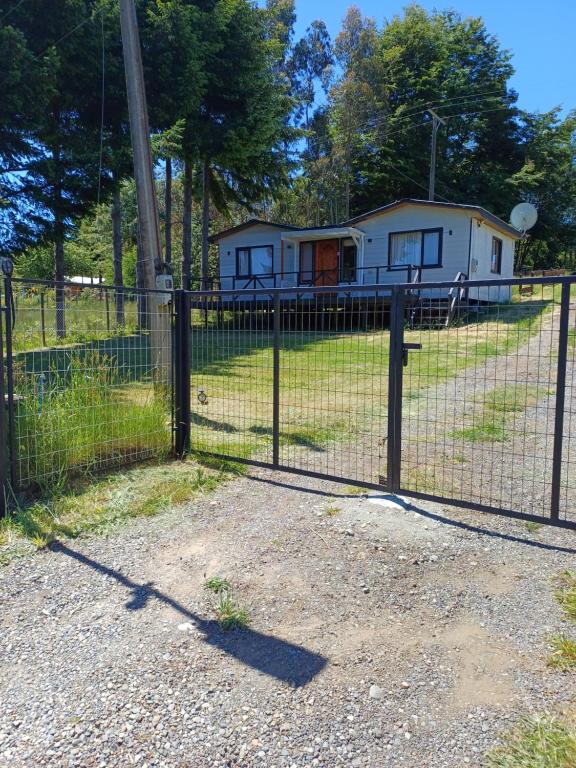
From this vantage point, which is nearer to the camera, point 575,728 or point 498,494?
point 575,728

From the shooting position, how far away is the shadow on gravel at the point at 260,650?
7.16ft

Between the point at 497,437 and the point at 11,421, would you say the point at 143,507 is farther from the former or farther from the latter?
the point at 497,437

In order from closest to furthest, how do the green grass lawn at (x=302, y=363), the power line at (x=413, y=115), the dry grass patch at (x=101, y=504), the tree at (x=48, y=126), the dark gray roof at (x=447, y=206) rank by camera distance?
the dry grass patch at (x=101, y=504) < the green grass lawn at (x=302, y=363) < the tree at (x=48, y=126) < the dark gray roof at (x=447, y=206) < the power line at (x=413, y=115)

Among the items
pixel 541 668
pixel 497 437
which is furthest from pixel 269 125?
pixel 541 668

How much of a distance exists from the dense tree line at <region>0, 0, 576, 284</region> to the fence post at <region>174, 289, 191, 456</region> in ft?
28.0

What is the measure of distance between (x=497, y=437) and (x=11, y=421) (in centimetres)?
443

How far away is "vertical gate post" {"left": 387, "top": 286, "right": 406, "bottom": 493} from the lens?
151 inches

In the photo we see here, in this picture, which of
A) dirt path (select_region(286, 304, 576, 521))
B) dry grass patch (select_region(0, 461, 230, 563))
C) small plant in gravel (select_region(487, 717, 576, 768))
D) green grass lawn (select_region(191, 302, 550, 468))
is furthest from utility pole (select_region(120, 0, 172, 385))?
small plant in gravel (select_region(487, 717, 576, 768))

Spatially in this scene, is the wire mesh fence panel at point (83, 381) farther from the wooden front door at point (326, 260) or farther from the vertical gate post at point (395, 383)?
the wooden front door at point (326, 260)

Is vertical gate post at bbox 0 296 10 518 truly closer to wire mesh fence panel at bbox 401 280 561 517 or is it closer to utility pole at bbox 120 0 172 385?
wire mesh fence panel at bbox 401 280 561 517

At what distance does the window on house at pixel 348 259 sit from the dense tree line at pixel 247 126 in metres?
3.99

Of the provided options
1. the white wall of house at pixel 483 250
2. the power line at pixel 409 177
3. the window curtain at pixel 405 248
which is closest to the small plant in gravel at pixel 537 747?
the white wall of house at pixel 483 250

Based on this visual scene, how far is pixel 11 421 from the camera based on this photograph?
3736 millimetres

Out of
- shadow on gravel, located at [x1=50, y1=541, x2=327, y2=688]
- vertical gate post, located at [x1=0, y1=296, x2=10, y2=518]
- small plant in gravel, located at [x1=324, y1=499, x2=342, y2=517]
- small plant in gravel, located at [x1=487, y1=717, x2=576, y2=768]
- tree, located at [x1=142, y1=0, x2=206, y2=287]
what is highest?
tree, located at [x1=142, y1=0, x2=206, y2=287]
